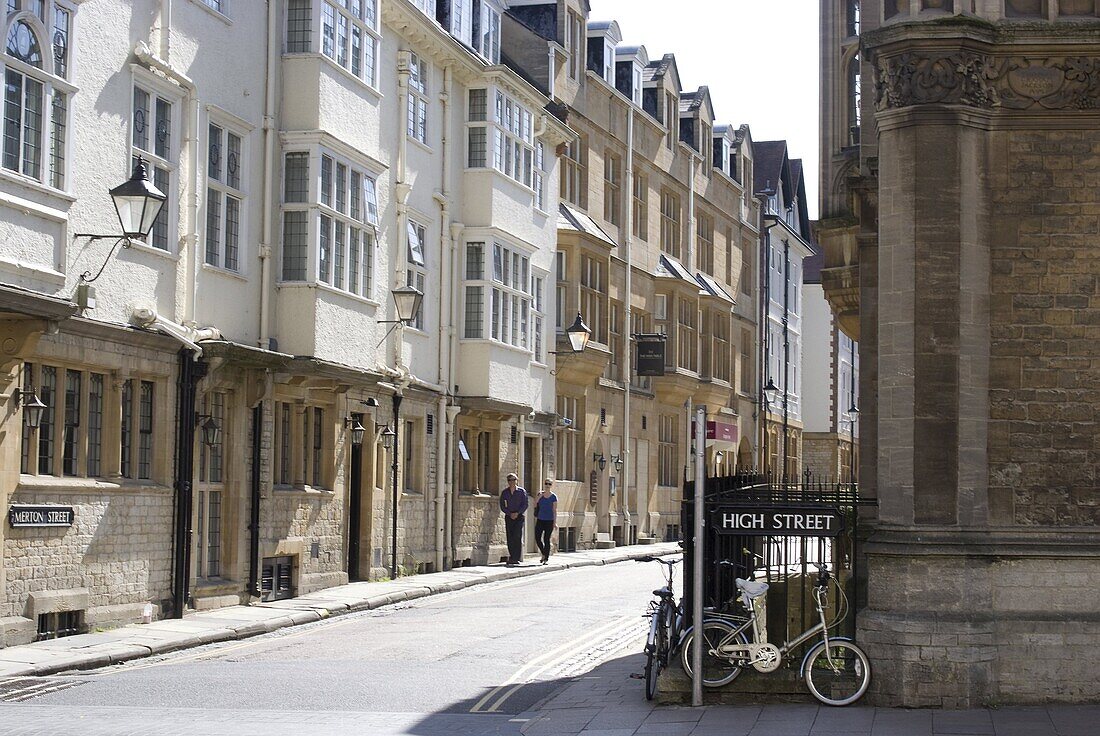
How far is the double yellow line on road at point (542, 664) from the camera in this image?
13.8 meters

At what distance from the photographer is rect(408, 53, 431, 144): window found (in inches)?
1128

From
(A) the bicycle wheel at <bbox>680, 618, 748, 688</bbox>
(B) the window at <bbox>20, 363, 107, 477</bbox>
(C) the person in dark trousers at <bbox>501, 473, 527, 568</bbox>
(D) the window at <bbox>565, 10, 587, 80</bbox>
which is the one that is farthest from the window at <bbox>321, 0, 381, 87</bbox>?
(D) the window at <bbox>565, 10, 587, 80</bbox>

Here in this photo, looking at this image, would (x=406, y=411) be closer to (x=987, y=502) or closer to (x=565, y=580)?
(x=565, y=580)

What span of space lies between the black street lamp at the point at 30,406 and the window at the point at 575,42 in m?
23.8

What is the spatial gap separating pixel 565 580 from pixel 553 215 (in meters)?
11.0

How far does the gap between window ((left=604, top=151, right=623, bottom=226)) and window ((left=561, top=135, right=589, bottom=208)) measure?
1.88 meters

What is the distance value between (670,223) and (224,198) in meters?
26.8

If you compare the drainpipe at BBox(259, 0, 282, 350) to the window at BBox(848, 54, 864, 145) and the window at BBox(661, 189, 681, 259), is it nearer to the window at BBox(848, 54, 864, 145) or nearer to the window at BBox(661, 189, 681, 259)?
the window at BBox(848, 54, 864, 145)

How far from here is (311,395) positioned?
24.5 metres

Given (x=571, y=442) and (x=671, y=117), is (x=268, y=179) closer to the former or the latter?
(x=571, y=442)

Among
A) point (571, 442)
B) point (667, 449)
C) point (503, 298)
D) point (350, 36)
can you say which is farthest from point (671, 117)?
point (350, 36)

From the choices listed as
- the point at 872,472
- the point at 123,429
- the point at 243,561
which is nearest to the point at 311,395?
the point at 243,561

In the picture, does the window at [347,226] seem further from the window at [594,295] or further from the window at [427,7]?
the window at [594,295]

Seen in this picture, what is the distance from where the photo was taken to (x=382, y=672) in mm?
15594
